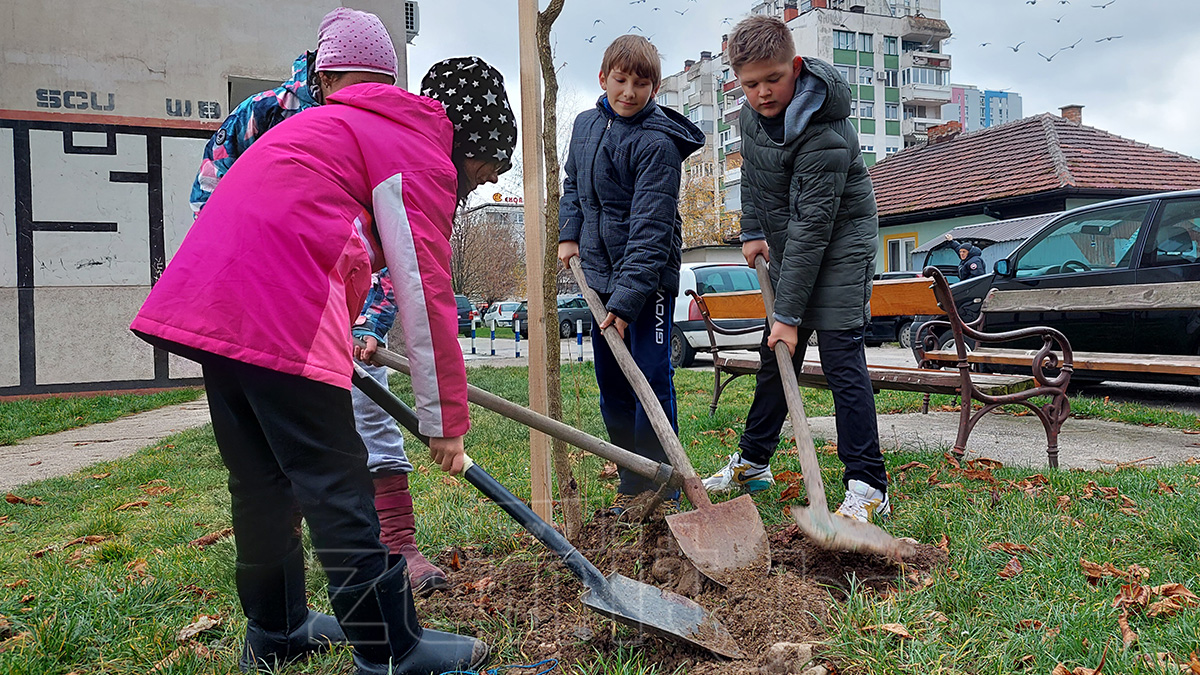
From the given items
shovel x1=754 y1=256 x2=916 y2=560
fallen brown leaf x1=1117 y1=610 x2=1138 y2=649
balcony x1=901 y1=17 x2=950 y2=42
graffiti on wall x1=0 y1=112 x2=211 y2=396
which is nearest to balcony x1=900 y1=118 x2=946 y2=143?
balcony x1=901 y1=17 x2=950 y2=42

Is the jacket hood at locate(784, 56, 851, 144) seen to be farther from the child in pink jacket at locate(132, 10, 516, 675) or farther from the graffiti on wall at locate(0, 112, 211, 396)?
the graffiti on wall at locate(0, 112, 211, 396)

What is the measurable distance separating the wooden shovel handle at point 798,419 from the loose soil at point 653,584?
0.54 feet

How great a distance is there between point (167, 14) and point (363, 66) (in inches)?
372

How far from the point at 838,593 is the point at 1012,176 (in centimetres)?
2209

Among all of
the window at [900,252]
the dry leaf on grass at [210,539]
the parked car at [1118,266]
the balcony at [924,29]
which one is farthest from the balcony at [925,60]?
the dry leaf on grass at [210,539]

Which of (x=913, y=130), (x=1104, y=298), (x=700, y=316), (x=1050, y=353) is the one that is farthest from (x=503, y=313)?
(x=913, y=130)

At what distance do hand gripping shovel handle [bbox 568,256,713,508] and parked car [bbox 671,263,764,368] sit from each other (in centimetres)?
770

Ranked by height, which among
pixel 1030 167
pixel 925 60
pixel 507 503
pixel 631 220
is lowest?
pixel 507 503

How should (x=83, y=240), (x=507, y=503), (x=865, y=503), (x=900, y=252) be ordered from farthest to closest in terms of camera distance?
1. (x=900, y=252)
2. (x=83, y=240)
3. (x=865, y=503)
4. (x=507, y=503)

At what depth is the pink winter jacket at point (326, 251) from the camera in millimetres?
1604

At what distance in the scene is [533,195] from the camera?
2.60 m

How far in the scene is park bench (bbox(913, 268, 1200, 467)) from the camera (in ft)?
13.2

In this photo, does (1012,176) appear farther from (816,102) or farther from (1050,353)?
(816,102)

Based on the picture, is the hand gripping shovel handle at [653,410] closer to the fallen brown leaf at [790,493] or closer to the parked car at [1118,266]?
the fallen brown leaf at [790,493]
